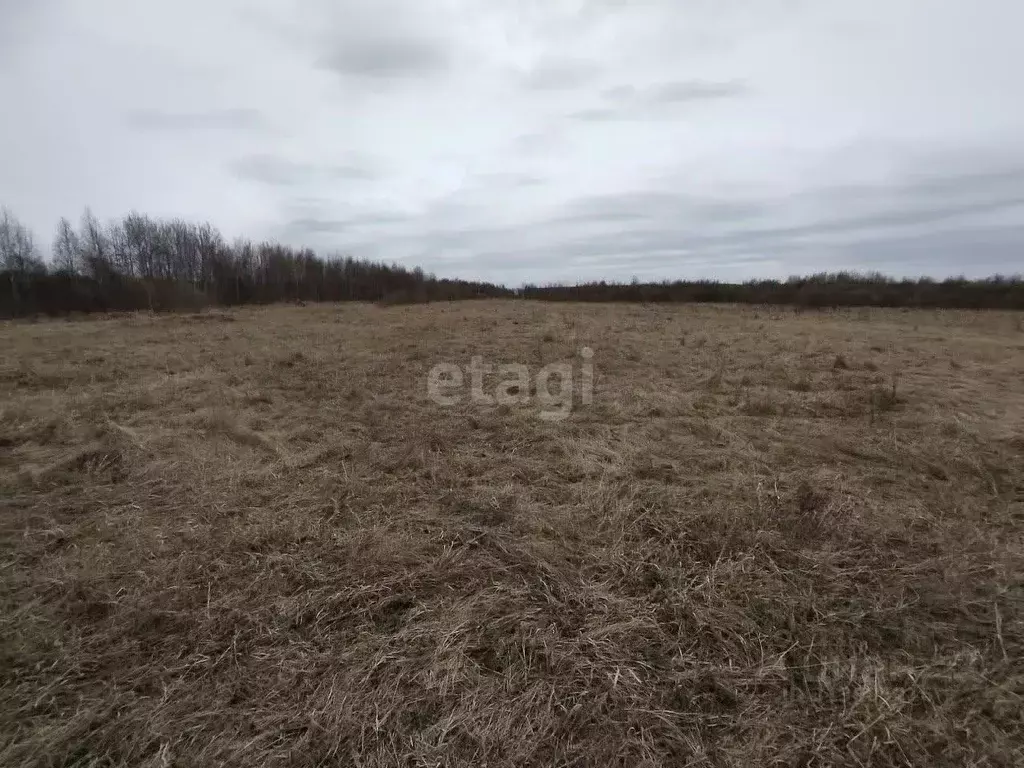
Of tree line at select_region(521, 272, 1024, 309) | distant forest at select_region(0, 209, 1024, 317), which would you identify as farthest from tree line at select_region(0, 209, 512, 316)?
tree line at select_region(521, 272, 1024, 309)

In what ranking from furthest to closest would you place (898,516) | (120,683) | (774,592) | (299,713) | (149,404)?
(149,404) → (898,516) → (774,592) → (120,683) → (299,713)

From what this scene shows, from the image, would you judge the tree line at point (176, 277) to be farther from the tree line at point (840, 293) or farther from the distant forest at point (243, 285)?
the tree line at point (840, 293)

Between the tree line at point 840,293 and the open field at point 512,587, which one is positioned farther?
the tree line at point 840,293

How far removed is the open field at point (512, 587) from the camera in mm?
1979

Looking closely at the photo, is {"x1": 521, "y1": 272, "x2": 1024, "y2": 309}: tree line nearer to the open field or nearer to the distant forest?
the distant forest

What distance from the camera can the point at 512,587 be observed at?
2863 mm

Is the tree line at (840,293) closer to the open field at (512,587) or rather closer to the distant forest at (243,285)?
the distant forest at (243,285)

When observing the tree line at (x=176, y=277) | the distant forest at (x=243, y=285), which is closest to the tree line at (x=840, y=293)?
the distant forest at (x=243, y=285)

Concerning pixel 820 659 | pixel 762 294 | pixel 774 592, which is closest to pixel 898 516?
pixel 774 592

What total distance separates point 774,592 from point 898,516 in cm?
162

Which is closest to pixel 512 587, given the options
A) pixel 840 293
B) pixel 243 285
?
pixel 840 293

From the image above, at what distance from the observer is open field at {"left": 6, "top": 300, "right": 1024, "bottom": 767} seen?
77.9 inches

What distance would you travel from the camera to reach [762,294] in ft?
122

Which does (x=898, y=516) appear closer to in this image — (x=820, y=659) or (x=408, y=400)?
(x=820, y=659)
